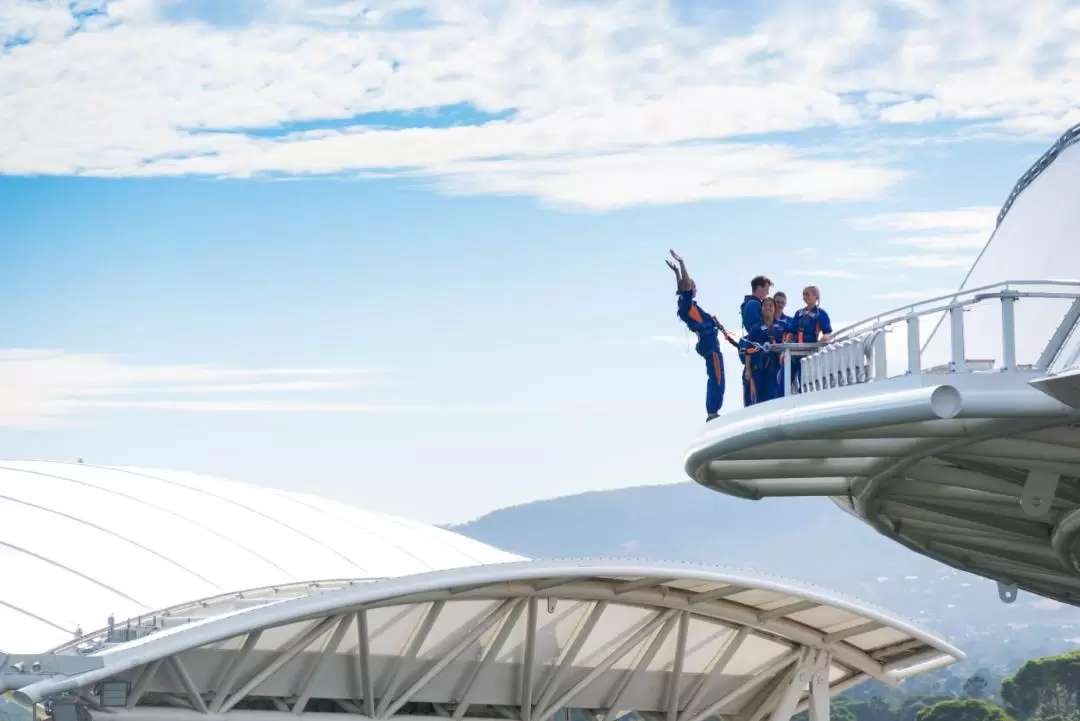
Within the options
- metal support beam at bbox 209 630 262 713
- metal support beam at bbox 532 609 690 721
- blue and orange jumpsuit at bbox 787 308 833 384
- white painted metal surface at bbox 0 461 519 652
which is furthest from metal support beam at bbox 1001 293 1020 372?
metal support beam at bbox 532 609 690 721

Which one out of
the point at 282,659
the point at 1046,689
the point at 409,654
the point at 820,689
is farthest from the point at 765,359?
the point at 1046,689

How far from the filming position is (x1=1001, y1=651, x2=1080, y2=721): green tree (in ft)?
527

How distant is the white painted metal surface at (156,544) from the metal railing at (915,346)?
683 inches

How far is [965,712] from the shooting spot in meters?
155

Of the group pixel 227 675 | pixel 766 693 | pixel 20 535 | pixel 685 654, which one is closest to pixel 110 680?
pixel 227 675

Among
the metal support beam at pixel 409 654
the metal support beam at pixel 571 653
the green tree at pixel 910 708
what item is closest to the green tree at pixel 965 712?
the green tree at pixel 910 708

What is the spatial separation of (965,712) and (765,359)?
13980 centimetres

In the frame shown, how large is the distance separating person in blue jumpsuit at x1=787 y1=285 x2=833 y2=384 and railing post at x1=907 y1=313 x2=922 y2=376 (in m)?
3.56

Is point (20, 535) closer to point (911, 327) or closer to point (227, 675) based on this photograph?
point (227, 675)

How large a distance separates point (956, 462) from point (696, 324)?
3567 millimetres

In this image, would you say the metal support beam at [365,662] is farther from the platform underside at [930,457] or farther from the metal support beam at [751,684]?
the platform underside at [930,457]

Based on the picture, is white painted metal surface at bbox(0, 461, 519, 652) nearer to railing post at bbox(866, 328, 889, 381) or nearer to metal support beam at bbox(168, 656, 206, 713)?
metal support beam at bbox(168, 656, 206, 713)

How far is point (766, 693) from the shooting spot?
1718 inches

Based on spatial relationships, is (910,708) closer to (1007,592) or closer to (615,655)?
(615,655)
